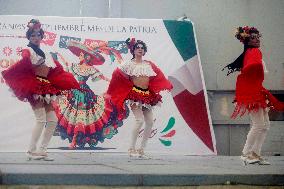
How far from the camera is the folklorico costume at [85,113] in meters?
8.58

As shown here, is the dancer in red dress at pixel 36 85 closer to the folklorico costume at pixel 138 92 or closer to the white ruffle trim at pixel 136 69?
the folklorico costume at pixel 138 92

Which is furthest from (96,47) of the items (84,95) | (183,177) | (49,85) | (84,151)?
(183,177)

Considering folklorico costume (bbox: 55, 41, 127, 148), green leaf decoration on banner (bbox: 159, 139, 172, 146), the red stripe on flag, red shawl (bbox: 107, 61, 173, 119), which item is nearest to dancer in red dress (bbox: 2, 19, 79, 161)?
red shawl (bbox: 107, 61, 173, 119)

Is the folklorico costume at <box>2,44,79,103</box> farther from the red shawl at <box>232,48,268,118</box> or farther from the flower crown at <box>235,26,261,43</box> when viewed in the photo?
the flower crown at <box>235,26,261,43</box>

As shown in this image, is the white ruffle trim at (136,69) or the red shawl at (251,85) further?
the white ruffle trim at (136,69)

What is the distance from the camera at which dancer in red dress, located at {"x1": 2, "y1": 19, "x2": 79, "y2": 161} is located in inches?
249

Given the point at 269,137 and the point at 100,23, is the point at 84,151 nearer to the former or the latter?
the point at 100,23

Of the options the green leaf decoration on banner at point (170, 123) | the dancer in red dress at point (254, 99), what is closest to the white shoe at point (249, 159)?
the dancer in red dress at point (254, 99)

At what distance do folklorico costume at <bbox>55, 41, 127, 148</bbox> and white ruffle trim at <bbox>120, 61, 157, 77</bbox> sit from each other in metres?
1.13

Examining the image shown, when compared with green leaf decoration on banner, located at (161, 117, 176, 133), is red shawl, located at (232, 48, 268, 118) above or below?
above

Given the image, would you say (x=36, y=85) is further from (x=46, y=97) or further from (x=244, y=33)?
(x=244, y=33)

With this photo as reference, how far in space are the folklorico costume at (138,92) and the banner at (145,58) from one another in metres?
1.19

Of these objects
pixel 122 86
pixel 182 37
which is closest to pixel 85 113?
pixel 122 86

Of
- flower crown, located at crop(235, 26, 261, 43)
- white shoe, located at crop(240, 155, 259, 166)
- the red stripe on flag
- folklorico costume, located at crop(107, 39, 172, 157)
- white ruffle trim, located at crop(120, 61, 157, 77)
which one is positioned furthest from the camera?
the red stripe on flag
